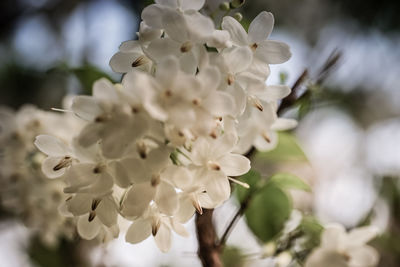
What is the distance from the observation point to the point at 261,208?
26.2 inches

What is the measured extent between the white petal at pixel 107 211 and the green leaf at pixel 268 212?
0.97 feet

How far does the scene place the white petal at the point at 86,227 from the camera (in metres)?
0.46

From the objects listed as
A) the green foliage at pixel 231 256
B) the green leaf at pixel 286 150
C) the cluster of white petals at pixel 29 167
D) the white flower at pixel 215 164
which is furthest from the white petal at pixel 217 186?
the green foliage at pixel 231 256

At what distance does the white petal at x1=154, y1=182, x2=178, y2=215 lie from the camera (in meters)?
0.39

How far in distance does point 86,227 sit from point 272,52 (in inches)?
11.2

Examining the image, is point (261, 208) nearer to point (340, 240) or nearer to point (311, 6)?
point (340, 240)

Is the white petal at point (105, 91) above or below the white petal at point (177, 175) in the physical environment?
above

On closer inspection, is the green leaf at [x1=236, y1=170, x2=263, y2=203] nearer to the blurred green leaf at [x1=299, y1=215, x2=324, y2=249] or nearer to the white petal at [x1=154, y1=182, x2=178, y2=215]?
the blurred green leaf at [x1=299, y1=215, x2=324, y2=249]

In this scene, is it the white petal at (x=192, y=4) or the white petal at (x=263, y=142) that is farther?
the white petal at (x=263, y=142)

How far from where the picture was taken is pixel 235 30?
16.8 inches

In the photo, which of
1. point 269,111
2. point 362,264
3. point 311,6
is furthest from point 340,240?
point 311,6

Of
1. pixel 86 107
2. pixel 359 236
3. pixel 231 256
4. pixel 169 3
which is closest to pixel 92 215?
pixel 86 107

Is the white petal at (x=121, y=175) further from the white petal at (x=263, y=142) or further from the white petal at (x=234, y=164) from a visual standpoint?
the white petal at (x=263, y=142)

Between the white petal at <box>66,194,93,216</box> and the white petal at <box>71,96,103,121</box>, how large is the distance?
0.09 m
